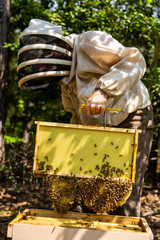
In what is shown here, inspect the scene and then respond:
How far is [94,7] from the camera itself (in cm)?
361

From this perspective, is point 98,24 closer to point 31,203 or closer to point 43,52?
point 43,52

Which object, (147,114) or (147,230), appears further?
(147,114)

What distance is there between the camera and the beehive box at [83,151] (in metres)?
1.66

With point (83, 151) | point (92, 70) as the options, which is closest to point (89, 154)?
point (83, 151)

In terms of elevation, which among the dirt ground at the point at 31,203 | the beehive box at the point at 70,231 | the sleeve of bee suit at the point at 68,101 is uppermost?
the sleeve of bee suit at the point at 68,101

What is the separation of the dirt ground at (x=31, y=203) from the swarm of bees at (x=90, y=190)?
150 cm

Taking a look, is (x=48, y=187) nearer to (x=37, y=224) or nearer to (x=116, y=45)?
(x=37, y=224)

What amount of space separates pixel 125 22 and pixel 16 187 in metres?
2.81

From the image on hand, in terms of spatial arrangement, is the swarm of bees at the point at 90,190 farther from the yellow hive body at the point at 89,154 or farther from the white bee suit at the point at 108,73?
the white bee suit at the point at 108,73

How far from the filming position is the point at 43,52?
1.97 meters

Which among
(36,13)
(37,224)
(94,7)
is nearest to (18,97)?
(36,13)

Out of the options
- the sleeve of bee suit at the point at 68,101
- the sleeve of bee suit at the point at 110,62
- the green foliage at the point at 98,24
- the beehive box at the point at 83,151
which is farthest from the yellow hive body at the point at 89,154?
the green foliage at the point at 98,24

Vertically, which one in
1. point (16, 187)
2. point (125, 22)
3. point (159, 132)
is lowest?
point (16, 187)

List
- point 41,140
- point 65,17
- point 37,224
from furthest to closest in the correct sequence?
point 65,17
point 41,140
point 37,224
